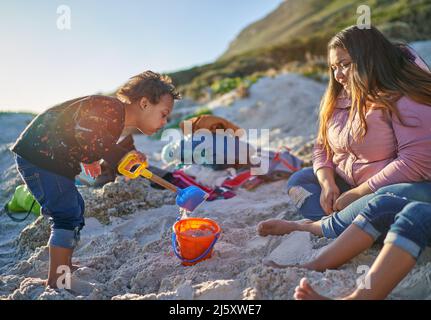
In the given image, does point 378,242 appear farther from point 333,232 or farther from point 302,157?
point 302,157

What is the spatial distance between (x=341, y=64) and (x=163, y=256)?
1.26 m

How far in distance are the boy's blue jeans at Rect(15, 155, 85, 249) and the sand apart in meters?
0.19

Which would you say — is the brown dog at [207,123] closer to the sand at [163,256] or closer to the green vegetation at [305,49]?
the sand at [163,256]

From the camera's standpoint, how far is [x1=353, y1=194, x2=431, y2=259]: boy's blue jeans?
1.46 meters

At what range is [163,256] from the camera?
7.11 ft

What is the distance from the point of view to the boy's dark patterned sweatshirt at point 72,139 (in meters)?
2.03

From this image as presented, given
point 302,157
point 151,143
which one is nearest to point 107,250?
point 302,157

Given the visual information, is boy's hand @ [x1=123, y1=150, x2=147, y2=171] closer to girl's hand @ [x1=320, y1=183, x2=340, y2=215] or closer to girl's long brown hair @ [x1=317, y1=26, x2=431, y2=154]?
girl's hand @ [x1=320, y1=183, x2=340, y2=215]

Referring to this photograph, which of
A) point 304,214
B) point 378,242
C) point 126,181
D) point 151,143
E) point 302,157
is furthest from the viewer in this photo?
point 151,143

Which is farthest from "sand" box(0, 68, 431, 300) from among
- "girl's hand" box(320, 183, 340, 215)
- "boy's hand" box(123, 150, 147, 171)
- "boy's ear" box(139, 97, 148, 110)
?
"boy's ear" box(139, 97, 148, 110)

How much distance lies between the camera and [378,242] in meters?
1.91

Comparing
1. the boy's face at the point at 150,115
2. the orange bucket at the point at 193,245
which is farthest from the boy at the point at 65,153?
the orange bucket at the point at 193,245

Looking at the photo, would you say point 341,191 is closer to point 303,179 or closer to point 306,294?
point 303,179
